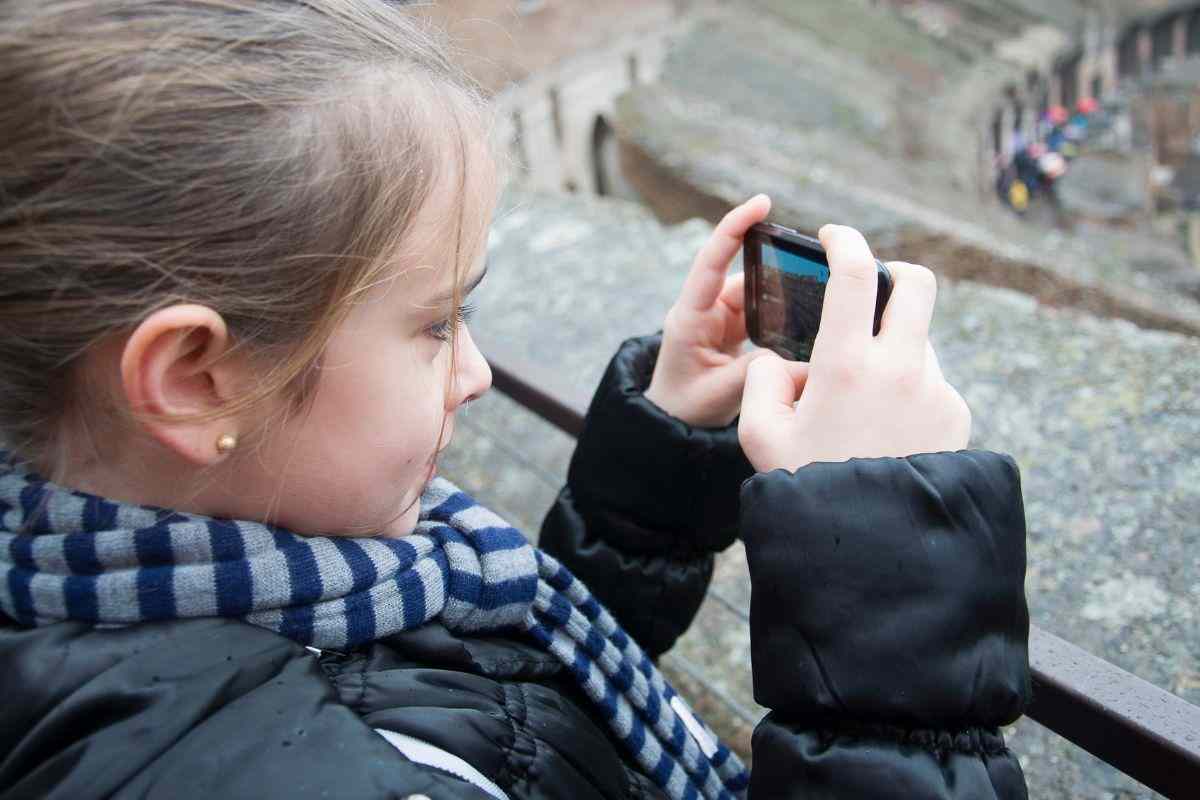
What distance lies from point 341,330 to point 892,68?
61.7 ft

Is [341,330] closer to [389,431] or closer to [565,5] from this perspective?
[389,431]

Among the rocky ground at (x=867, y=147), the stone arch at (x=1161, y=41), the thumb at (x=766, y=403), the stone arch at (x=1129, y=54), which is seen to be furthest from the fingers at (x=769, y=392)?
the stone arch at (x=1161, y=41)

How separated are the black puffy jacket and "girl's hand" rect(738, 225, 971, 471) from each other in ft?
0.14

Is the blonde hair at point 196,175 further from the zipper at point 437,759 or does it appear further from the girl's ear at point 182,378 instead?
the zipper at point 437,759

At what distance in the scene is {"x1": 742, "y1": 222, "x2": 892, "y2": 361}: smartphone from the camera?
97cm

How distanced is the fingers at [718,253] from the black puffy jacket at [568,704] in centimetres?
34

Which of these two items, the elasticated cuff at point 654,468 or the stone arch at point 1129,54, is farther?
the stone arch at point 1129,54

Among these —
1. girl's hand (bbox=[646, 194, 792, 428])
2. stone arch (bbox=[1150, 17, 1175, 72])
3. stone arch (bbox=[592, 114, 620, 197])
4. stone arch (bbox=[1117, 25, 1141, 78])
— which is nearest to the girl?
girl's hand (bbox=[646, 194, 792, 428])

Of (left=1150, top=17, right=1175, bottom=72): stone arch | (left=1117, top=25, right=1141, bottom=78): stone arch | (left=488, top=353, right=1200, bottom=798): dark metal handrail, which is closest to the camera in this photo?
(left=488, top=353, right=1200, bottom=798): dark metal handrail

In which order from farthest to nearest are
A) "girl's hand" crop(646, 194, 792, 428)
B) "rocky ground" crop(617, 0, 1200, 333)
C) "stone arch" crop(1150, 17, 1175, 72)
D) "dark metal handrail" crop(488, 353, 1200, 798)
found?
"stone arch" crop(1150, 17, 1175, 72)
"rocky ground" crop(617, 0, 1200, 333)
"girl's hand" crop(646, 194, 792, 428)
"dark metal handrail" crop(488, 353, 1200, 798)

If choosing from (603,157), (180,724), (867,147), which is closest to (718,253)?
(180,724)

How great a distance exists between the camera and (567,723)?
34.2 inches

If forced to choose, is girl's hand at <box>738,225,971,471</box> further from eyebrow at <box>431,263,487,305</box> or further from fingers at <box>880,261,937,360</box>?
eyebrow at <box>431,263,487,305</box>

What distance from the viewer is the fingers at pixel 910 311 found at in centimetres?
84
